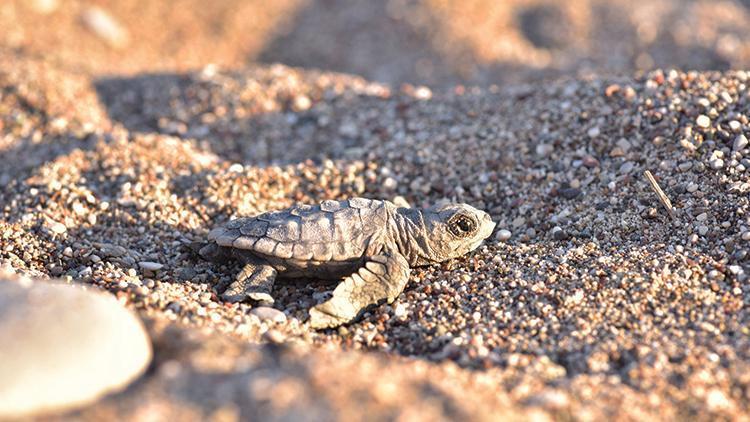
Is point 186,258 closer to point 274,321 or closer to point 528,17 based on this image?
point 274,321


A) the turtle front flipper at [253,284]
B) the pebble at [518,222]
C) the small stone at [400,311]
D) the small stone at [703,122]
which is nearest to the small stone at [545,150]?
the pebble at [518,222]

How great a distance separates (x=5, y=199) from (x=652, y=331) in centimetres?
462

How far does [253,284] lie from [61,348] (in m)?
1.60

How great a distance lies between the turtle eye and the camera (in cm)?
448

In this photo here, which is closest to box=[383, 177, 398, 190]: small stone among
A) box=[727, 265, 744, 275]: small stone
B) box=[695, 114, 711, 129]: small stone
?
box=[695, 114, 711, 129]: small stone

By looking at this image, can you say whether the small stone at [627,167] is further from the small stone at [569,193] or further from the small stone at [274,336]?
the small stone at [274,336]

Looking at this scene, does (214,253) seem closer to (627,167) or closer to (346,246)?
(346,246)

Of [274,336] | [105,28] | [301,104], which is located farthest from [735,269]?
[105,28]

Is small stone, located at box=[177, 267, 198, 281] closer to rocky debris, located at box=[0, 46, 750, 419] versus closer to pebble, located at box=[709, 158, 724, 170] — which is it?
rocky debris, located at box=[0, 46, 750, 419]

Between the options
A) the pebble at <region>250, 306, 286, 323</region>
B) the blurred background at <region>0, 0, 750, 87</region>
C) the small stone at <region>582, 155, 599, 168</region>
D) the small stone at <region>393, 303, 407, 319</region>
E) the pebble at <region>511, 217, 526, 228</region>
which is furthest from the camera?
the blurred background at <region>0, 0, 750, 87</region>

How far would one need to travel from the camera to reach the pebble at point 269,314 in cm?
399

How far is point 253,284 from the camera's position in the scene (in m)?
4.27

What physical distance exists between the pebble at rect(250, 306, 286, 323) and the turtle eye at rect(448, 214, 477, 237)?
48.7 inches

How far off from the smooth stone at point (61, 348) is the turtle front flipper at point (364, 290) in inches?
46.2
